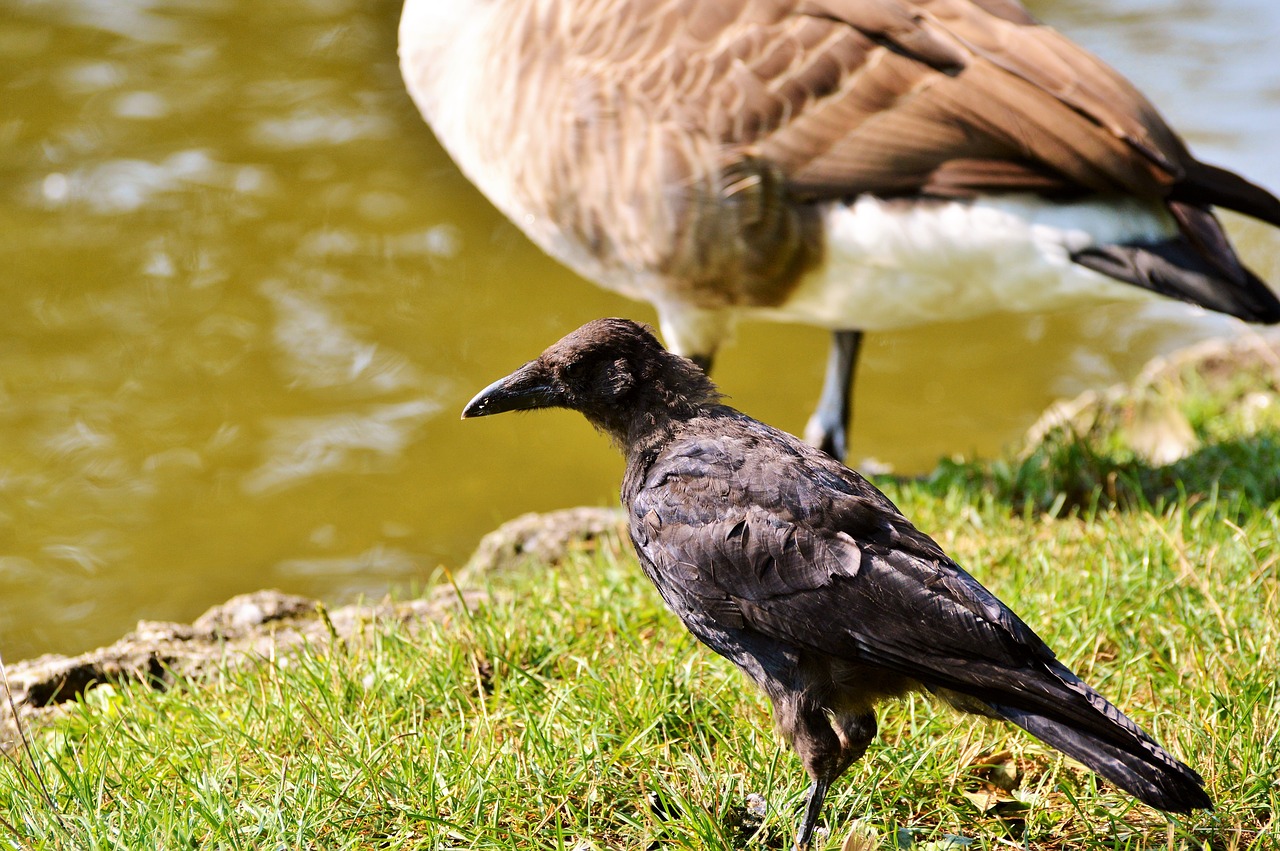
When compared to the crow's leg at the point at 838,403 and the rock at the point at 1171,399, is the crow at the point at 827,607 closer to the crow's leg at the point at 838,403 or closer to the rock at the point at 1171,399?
the rock at the point at 1171,399

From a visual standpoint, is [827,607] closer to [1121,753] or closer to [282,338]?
[1121,753]

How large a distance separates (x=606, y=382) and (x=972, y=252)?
2049mm

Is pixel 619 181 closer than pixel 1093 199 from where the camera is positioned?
No

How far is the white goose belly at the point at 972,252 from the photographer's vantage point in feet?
14.6

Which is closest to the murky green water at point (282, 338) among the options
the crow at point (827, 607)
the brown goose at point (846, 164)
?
the brown goose at point (846, 164)

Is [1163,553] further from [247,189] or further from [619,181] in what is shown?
[247,189]

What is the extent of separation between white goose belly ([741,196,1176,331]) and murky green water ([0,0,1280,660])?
69.8 inches

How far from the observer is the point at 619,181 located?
5.00 m

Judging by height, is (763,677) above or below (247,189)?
above

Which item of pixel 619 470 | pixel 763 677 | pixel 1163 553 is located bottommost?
pixel 619 470

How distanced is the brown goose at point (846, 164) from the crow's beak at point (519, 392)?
6.47 feet

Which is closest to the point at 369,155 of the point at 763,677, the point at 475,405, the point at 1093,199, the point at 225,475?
the point at 225,475

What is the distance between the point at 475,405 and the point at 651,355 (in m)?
0.41

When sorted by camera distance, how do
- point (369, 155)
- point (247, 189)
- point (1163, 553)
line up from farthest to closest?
1. point (369, 155)
2. point (247, 189)
3. point (1163, 553)
